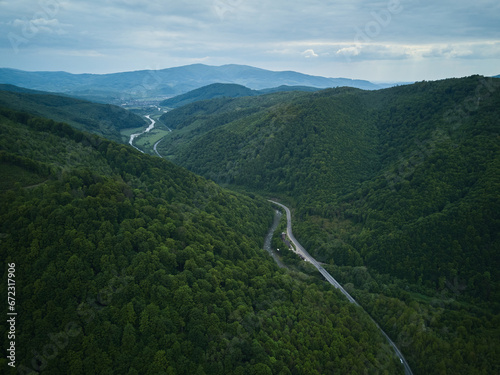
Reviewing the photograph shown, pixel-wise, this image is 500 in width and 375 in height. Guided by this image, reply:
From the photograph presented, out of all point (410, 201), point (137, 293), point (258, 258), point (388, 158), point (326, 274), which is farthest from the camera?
point (388, 158)

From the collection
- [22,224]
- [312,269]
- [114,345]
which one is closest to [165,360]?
[114,345]

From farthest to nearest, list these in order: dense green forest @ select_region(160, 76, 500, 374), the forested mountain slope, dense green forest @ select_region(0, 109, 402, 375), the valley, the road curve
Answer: the forested mountain slope, dense green forest @ select_region(160, 76, 500, 374), the road curve, the valley, dense green forest @ select_region(0, 109, 402, 375)

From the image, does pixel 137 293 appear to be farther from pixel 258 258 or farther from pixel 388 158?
pixel 388 158

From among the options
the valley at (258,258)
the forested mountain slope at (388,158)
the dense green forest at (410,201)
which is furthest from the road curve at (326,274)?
the forested mountain slope at (388,158)

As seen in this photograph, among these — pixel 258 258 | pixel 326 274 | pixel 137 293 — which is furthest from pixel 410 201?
pixel 137 293

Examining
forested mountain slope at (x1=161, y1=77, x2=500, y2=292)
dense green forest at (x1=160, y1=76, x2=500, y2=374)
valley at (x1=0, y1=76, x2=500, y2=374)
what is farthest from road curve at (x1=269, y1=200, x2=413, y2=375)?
forested mountain slope at (x1=161, y1=77, x2=500, y2=292)

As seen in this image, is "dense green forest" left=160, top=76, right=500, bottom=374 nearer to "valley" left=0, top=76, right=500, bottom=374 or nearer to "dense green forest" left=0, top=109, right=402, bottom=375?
"valley" left=0, top=76, right=500, bottom=374

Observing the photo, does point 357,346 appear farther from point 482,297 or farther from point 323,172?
point 323,172
